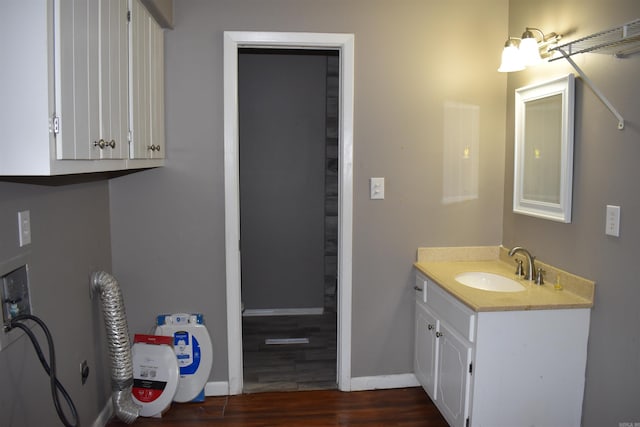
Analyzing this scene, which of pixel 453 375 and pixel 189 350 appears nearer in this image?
pixel 453 375

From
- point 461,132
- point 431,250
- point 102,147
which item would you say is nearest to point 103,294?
point 102,147

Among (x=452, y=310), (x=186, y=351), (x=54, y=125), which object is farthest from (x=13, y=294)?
(x=452, y=310)

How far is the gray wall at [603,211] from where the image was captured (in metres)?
1.90

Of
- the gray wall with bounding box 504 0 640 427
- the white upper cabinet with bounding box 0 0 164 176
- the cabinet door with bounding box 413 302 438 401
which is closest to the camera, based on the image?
the white upper cabinet with bounding box 0 0 164 176

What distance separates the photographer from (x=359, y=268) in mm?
2963

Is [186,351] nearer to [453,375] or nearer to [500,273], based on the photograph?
[453,375]

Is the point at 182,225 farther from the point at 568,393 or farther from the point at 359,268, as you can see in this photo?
the point at 568,393

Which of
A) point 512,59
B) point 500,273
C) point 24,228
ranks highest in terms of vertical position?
point 512,59

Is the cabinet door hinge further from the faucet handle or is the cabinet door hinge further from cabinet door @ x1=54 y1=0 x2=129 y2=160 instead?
the faucet handle

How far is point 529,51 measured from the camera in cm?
233

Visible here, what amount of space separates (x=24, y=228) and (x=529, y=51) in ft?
7.54

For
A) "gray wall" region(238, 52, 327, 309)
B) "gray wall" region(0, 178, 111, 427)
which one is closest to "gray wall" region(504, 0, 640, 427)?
"gray wall" region(0, 178, 111, 427)

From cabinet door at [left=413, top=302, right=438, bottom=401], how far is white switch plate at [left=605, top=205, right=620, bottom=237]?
942 millimetres

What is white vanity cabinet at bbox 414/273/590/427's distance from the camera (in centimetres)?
210
